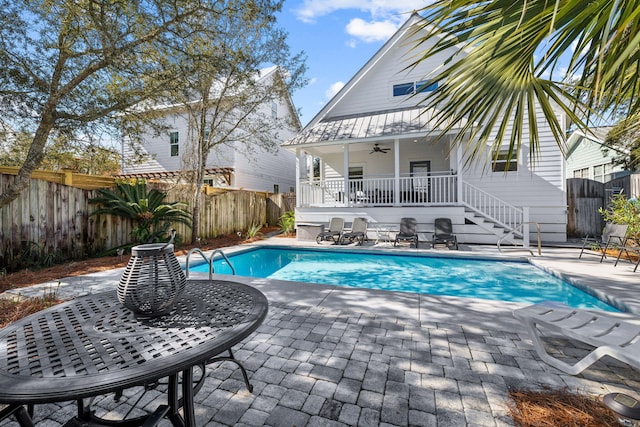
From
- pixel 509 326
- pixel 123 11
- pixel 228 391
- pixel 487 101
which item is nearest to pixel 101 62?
pixel 123 11

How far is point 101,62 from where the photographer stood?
4719 mm

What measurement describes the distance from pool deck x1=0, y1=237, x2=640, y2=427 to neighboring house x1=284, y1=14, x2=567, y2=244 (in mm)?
6032

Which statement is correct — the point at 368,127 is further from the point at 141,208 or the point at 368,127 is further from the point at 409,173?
the point at 141,208

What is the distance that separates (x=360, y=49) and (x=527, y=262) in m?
10.5

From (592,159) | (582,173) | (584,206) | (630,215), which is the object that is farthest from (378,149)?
(582,173)

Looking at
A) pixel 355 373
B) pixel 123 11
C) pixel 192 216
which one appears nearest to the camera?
pixel 355 373

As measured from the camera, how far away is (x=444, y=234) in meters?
9.11

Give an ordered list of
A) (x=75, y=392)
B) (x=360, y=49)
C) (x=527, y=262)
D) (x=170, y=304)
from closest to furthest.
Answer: (x=75, y=392) → (x=170, y=304) → (x=527, y=262) → (x=360, y=49)

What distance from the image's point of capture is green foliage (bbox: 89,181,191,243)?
728cm

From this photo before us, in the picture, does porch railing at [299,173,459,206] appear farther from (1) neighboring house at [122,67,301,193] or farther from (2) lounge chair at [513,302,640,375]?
(2) lounge chair at [513,302,640,375]

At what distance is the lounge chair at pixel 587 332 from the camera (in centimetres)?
170

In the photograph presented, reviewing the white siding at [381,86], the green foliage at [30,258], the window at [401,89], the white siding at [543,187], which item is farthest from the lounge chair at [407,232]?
the green foliage at [30,258]

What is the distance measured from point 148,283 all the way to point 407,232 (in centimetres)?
893

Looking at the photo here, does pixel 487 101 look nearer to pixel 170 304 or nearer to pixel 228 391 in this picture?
pixel 170 304
